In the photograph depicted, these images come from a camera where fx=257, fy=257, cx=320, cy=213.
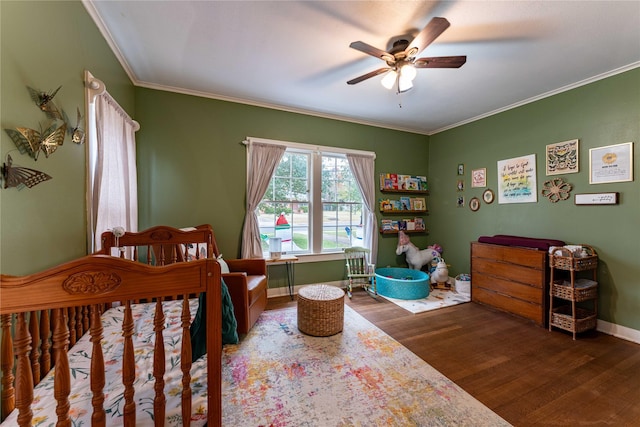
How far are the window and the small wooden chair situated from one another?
23 centimetres

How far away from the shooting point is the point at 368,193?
4.03 meters

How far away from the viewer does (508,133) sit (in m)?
3.40

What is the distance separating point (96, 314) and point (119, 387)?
1.51 feet

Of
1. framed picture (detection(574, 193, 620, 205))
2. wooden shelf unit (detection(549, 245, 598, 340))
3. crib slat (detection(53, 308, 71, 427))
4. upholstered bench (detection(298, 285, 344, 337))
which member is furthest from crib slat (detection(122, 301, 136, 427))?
framed picture (detection(574, 193, 620, 205))

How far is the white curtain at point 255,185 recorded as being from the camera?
329 centimetres

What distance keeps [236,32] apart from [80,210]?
1.70m

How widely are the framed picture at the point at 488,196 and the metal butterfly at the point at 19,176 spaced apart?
441 centimetres

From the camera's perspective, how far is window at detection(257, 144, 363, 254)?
3.61 meters

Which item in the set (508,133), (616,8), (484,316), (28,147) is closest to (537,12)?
(616,8)

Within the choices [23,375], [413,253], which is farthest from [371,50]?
[413,253]

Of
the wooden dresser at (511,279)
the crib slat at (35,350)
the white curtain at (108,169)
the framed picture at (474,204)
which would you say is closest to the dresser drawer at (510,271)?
the wooden dresser at (511,279)

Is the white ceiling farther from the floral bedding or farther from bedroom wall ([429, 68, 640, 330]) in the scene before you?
the floral bedding

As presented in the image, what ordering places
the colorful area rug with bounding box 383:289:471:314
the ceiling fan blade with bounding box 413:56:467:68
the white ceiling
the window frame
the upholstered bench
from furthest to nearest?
1. the window frame
2. the colorful area rug with bounding box 383:289:471:314
3. the upholstered bench
4. the ceiling fan blade with bounding box 413:56:467:68
5. the white ceiling

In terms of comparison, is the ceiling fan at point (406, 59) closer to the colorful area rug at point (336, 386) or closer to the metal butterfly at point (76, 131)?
the metal butterfly at point (76, 131)
